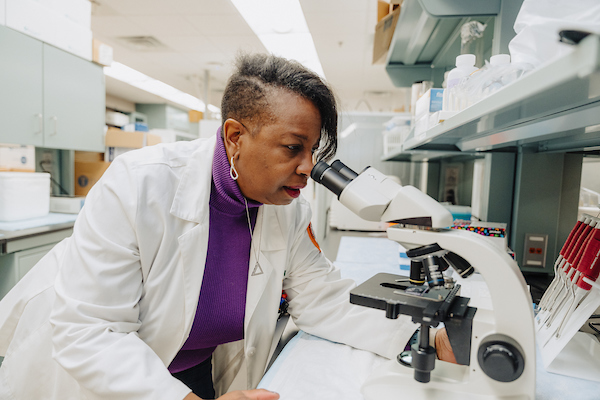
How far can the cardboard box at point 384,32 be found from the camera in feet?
7.73

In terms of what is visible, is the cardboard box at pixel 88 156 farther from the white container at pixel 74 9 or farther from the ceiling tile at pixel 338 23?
the ceiling tile at pixel 338 23

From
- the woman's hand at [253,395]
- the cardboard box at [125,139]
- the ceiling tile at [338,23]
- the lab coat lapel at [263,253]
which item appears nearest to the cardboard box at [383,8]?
the ceiling tile at [338,23]

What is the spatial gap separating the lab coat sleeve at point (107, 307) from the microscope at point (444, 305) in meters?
0.47

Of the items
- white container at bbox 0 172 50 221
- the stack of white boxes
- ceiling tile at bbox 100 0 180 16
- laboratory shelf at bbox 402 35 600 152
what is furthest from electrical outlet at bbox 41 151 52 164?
laboratory shelf at bbox 402 35 600 152

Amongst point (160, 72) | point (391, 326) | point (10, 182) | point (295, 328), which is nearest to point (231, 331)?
point (295, 328)

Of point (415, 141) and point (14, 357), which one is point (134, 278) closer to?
point (14, 357)

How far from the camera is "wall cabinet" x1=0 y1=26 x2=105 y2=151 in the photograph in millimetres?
2451

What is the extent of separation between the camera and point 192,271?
992 mm

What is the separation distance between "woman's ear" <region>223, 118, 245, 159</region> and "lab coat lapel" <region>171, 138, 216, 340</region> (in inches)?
4.4

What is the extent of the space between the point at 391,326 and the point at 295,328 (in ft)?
1.17

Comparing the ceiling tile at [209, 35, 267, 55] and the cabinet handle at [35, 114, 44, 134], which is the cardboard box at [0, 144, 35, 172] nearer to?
the cabinet handle at [35, 114, 44, 134]

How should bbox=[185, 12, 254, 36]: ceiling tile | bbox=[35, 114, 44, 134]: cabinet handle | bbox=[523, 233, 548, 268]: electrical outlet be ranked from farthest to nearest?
bbox=[185, 12, 254, 36]: ceiling tile
bbox=[35, 114, 44, 134]: cabinet handle
bbox=[523, 233, 548, 268]: electrical outlet

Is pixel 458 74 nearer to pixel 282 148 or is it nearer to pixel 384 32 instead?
pixel 282 148

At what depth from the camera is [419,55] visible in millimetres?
2646
